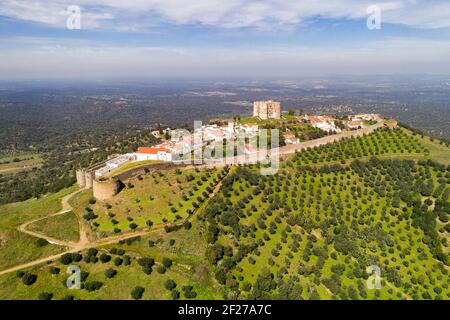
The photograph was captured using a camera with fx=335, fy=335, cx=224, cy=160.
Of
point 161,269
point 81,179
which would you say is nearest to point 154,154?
point 81,179

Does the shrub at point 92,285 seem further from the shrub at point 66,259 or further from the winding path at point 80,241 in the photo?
the winding path at point 80,241

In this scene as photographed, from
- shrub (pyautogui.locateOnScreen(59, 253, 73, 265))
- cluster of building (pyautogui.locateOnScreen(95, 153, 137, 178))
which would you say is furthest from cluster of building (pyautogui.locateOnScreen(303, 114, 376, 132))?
shrub (pyautogui.locateOnScreen(59, 253, 73, 265))

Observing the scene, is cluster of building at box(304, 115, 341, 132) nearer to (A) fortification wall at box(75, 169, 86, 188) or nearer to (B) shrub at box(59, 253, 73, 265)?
(A) fortification wall at box(75, 169, 86, 188)

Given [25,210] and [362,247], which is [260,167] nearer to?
[362,247]

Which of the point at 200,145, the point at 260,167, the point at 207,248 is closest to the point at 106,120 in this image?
the point at 200,145

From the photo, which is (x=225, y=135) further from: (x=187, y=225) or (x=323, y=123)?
(x=187, y=225)
